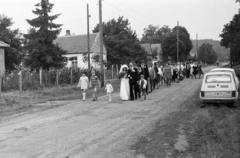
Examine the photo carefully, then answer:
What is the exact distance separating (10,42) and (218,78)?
31.9 m

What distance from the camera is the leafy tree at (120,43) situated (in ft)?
137

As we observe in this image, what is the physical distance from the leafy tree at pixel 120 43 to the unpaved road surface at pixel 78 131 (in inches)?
1123

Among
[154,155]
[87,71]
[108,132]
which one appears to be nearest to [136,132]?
[108,132]

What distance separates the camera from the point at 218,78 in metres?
12.5

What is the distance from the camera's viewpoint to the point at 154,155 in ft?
19.9

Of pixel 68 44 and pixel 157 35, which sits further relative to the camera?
pixel 157 35

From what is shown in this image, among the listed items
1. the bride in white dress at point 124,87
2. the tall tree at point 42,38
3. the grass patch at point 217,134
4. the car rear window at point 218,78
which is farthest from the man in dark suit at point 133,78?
the tall tree at point 42,38

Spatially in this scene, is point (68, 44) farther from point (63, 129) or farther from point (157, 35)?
point (157, 35)

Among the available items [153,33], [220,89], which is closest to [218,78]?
[220,89]

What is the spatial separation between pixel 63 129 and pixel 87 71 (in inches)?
777

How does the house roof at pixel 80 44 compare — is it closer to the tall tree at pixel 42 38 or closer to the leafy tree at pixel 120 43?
the leafy tree at pixel 120 43

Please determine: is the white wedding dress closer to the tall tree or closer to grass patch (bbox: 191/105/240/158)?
grass patch (bbox: 191/105/240/158)

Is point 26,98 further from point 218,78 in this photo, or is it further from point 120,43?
point 120,43

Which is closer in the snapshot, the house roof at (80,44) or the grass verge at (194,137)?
the grass verge at (194,137)
